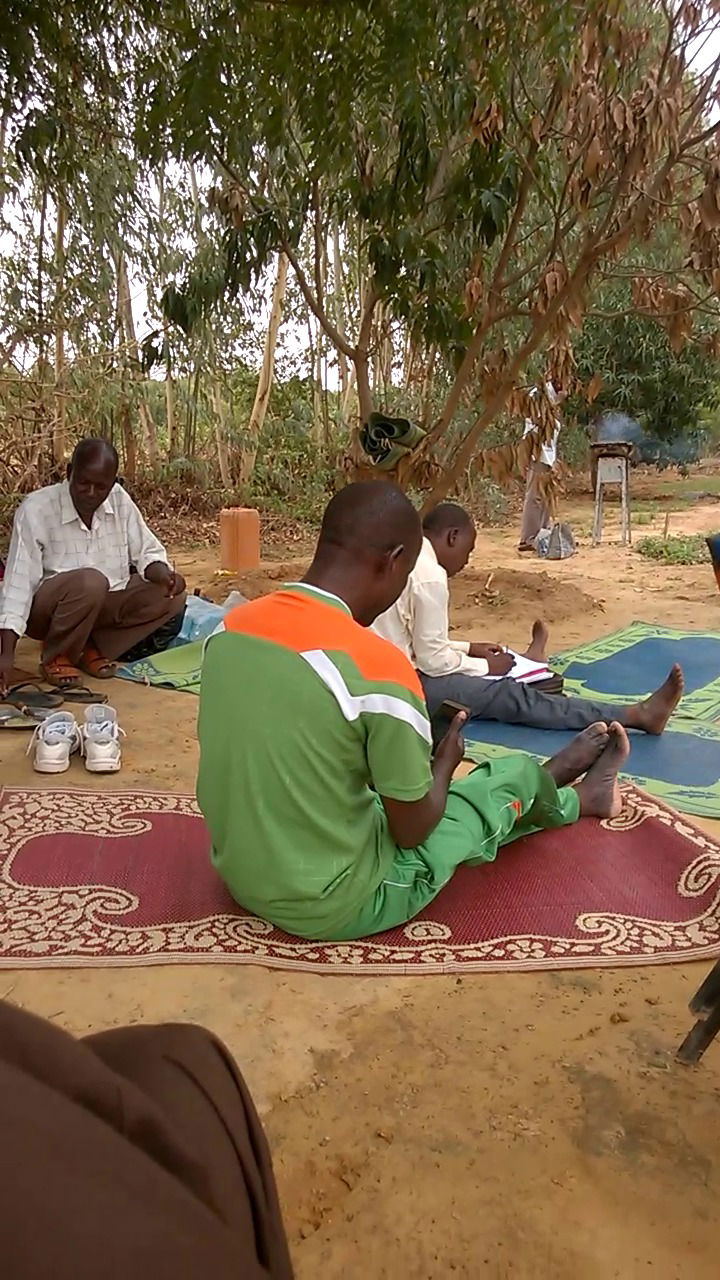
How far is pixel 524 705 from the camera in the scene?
3.60 meters

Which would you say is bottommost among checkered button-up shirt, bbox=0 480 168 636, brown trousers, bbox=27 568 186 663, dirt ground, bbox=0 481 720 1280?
dirt ground, bbox=0 481 720 1280

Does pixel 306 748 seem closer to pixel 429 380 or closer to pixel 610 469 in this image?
pixel 429 380

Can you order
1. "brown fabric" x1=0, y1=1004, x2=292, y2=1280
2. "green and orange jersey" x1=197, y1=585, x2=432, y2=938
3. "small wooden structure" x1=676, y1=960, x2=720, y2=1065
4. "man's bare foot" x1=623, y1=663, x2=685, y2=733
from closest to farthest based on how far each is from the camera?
"brown fabric" x1=0, y1=1004, x2=292, y2=1280
"small wooden structure" x1=676, y1=960, x2=720, y2=1065
"green and orange jersey" x1=197, y1=585, x2=432, y2=938
"man's bare foot" x1=623, y1=663, x2=685, y2=733

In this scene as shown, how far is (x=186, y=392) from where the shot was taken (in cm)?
898

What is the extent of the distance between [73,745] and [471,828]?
5.17 ft

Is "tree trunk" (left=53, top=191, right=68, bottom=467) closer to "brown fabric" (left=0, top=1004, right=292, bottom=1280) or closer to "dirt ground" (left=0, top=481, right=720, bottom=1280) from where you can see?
"dirt ground" (left=0, top=481, right=720, bottom=1280)

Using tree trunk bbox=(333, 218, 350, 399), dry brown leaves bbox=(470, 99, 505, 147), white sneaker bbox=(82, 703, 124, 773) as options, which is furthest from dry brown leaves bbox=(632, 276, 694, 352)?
tree trunk bbox=(333, 218, 350, 399)

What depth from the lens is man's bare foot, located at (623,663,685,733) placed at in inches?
135

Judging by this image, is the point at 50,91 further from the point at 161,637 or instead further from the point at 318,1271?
the point at 318,1271

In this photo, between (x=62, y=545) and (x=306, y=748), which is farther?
(x=62, y=545)

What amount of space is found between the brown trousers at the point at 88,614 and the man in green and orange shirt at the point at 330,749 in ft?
7.61

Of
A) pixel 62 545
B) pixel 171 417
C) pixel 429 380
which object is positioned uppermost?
pixel 429 380

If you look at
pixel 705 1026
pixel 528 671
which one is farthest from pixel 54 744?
pixel 705 1026

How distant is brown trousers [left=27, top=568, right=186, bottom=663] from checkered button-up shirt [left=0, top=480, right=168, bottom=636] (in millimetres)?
69
